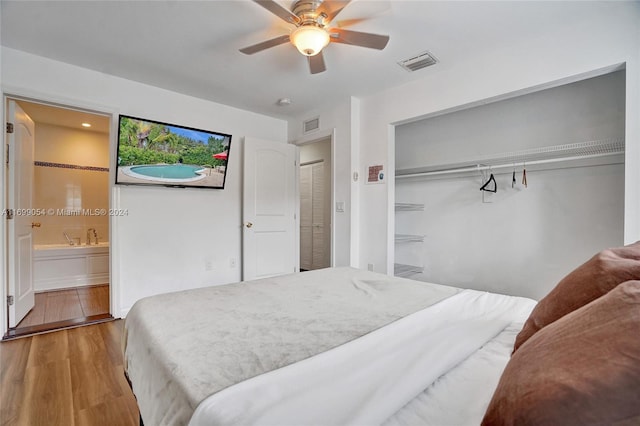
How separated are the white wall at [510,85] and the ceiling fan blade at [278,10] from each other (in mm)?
1656

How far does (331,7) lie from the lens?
73.7 inches

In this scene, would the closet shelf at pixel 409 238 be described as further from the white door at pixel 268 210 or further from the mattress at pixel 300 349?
the mattress at pixel 300 349

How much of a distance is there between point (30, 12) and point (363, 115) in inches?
118

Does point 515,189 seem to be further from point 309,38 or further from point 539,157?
point 309,38

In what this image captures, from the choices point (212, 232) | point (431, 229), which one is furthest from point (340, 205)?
point (212, 232)

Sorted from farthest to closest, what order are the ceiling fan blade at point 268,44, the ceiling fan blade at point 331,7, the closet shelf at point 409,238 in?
the closet shelf at point 409,238 < the ceiling fan blade at point 268,44 < the ceiling fan blade at point 331,7

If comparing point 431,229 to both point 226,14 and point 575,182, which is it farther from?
point 226,14

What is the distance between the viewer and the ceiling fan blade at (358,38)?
2.01 metres

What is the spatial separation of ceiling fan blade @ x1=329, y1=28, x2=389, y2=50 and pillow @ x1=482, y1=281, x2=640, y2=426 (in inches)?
76.1

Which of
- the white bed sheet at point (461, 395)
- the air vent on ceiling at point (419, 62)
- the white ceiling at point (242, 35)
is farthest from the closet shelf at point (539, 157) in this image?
the white bed sheet at point (461, 395)

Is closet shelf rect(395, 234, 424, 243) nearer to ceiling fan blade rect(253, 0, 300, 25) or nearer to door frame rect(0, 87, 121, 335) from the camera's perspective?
ceiling fan blade rect(253, 0, 300, 25)

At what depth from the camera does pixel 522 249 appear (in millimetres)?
2924

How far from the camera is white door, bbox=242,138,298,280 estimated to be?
12.9 ft

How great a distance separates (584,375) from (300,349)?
749 mm
